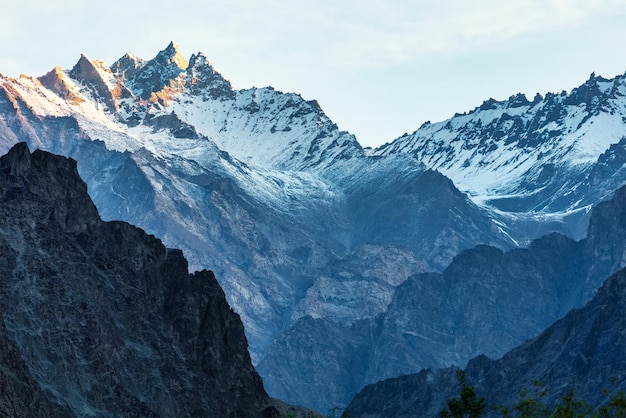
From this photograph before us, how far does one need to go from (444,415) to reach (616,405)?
2232 cm

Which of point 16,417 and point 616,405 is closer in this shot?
point 616,405

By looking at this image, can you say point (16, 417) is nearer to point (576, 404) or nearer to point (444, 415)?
point (444, 415)

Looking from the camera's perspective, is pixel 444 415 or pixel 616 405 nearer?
pixel 616 405

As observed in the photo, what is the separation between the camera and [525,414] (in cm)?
18888

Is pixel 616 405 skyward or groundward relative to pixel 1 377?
skyward

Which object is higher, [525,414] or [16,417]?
[525,414]

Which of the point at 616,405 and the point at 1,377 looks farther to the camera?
the point at 1,377

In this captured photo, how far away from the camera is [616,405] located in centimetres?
18400

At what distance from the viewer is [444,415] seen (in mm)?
199125

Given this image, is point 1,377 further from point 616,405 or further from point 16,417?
point 616,405

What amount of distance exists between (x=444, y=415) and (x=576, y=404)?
14.5 meters

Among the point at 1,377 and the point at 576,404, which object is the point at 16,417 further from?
the point at 576,404

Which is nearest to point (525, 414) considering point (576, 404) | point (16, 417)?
point (576, 404)

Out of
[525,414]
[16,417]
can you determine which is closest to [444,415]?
[525,414]
